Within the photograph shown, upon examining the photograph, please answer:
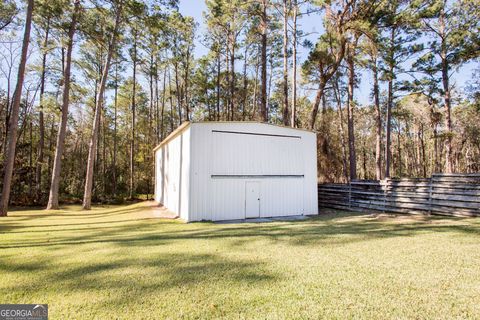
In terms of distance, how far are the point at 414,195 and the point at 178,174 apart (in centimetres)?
946

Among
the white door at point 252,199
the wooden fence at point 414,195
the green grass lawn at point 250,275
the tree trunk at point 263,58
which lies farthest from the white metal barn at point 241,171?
the tree trunk at point 263,58

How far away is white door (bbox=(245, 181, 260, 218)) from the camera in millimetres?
Answer: 10250

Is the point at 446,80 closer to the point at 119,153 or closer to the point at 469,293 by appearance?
the point at 469,293

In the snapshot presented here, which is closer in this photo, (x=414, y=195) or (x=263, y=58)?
(x=414, y=195)

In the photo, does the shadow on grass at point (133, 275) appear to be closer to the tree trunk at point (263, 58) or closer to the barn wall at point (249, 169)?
the barn wall at point (249, 169)

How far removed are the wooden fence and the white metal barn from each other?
6.75ft

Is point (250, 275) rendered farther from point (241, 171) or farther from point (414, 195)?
point (414, 195)

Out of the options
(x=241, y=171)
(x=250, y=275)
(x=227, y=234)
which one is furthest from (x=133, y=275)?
(x=241, y=171)

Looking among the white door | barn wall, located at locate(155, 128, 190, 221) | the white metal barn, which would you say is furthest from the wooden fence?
barn wall, located at locate(155, 128, 190, 221)

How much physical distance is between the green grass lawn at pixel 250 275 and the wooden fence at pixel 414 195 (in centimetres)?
263

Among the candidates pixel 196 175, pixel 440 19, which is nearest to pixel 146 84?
pixel 196 175

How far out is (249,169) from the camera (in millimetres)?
10344

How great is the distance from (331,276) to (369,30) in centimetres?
1296

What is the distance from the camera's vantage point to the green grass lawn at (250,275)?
2.86m
